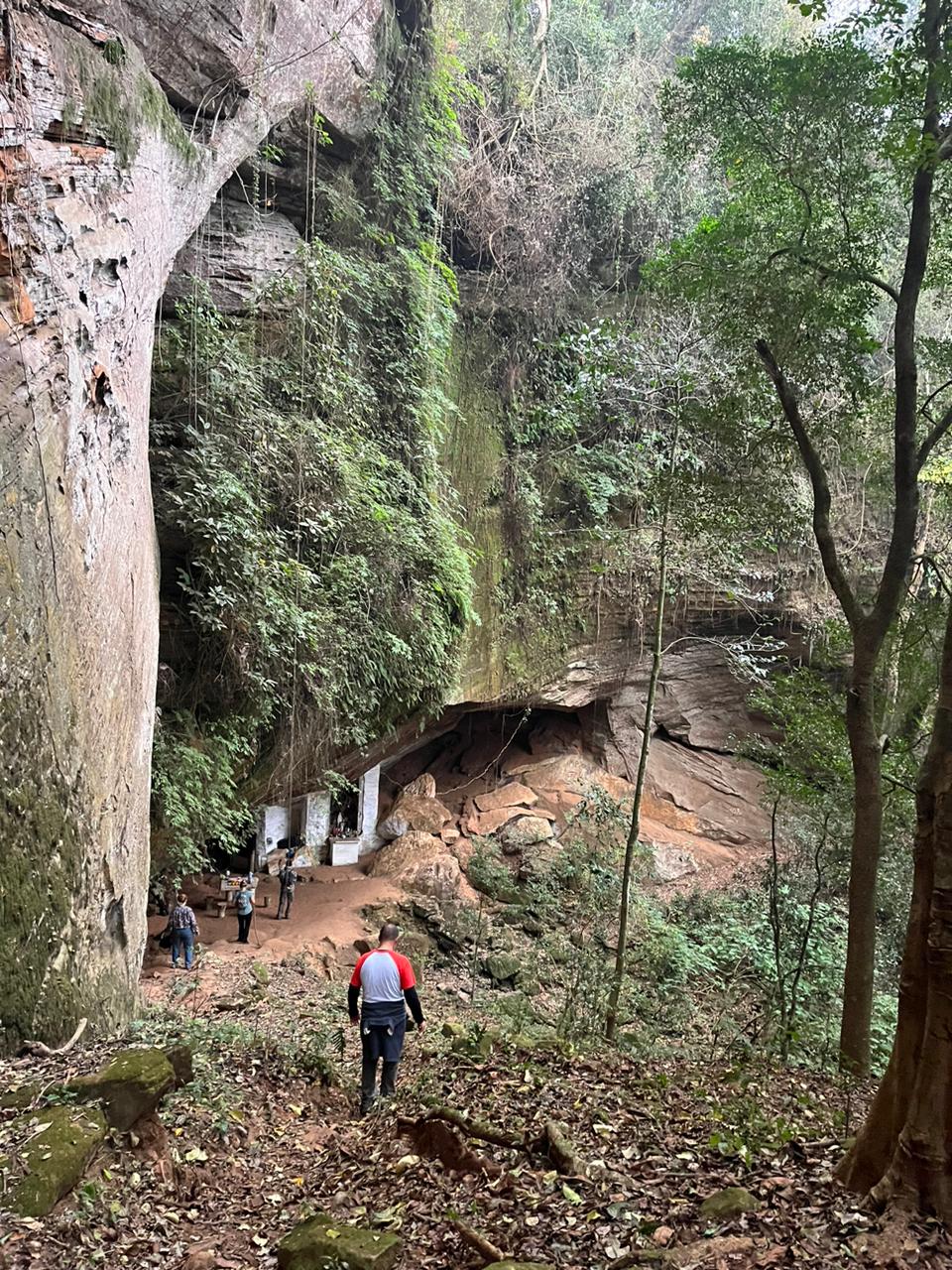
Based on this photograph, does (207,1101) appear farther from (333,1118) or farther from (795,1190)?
(795,1190)

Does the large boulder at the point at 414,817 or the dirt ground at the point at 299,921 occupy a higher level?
the large boulder at the point at 414,817

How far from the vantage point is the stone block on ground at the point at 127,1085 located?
363 cm

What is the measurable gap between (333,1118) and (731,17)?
24905mm

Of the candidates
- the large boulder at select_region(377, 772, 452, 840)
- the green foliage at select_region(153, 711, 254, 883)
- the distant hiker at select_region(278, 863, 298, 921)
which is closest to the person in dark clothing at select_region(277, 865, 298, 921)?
the distant hiker at select_region(278, 863, 298, 921)

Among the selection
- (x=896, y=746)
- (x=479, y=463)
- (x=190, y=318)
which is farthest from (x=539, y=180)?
(x=896, y=746)

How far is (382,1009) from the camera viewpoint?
203 inches

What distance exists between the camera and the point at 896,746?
25.9 ft

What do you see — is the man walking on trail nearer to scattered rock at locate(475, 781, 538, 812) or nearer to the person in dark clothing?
the person in dark clothing

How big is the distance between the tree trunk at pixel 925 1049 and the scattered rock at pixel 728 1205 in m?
0.46

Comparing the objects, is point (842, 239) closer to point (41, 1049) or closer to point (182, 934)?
point (41, 1049)

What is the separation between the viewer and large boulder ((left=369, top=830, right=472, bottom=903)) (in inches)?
518

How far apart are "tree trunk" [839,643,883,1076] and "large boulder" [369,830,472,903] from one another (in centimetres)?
792

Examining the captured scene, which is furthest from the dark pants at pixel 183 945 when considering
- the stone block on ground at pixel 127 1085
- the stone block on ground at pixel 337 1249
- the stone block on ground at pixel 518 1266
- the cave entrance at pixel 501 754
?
the stone block on ground at pixel 518 1266

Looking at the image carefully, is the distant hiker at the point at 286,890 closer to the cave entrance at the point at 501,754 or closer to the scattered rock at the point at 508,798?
the cave entrance at the point at 501,754
